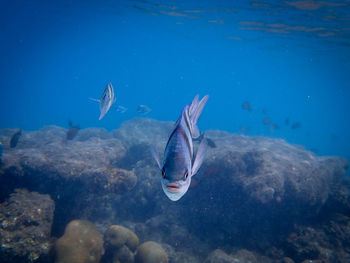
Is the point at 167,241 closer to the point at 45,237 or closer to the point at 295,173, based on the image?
the point at 45,237

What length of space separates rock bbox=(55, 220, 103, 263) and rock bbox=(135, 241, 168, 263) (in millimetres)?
1034

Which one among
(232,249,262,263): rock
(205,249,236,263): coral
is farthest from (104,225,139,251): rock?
Answer: (232,249,262,263): rock

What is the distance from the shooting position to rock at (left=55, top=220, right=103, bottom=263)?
4.34 metres

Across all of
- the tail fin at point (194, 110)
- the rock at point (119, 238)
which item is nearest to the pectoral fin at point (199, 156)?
the tail fin at point (194, 110)

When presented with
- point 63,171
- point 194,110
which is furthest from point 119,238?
point 194,110

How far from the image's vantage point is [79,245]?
4609mm

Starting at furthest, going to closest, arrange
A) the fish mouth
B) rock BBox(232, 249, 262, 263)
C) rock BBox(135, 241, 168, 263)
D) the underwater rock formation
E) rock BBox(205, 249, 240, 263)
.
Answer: rock BBox(232, 249, 262, 263) → rock BBox(205, 249, 240, 263) → the underwater rock formation → rock BBox(135, 241, 168, 263) → the fish mouth

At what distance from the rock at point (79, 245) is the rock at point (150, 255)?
1034mm

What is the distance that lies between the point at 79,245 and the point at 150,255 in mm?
1804

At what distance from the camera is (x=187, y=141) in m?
1.25

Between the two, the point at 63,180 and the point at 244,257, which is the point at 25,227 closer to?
the point at 63,180

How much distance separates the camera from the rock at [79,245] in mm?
4340

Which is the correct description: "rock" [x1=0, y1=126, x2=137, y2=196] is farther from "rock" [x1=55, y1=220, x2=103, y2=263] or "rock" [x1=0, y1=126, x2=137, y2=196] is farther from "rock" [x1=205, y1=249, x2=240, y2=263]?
"rock" [x1=205, y1=249, x2=240, y2=263]

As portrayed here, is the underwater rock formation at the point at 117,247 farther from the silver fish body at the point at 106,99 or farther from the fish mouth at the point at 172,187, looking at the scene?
the fish mouth at the point at 172,187
